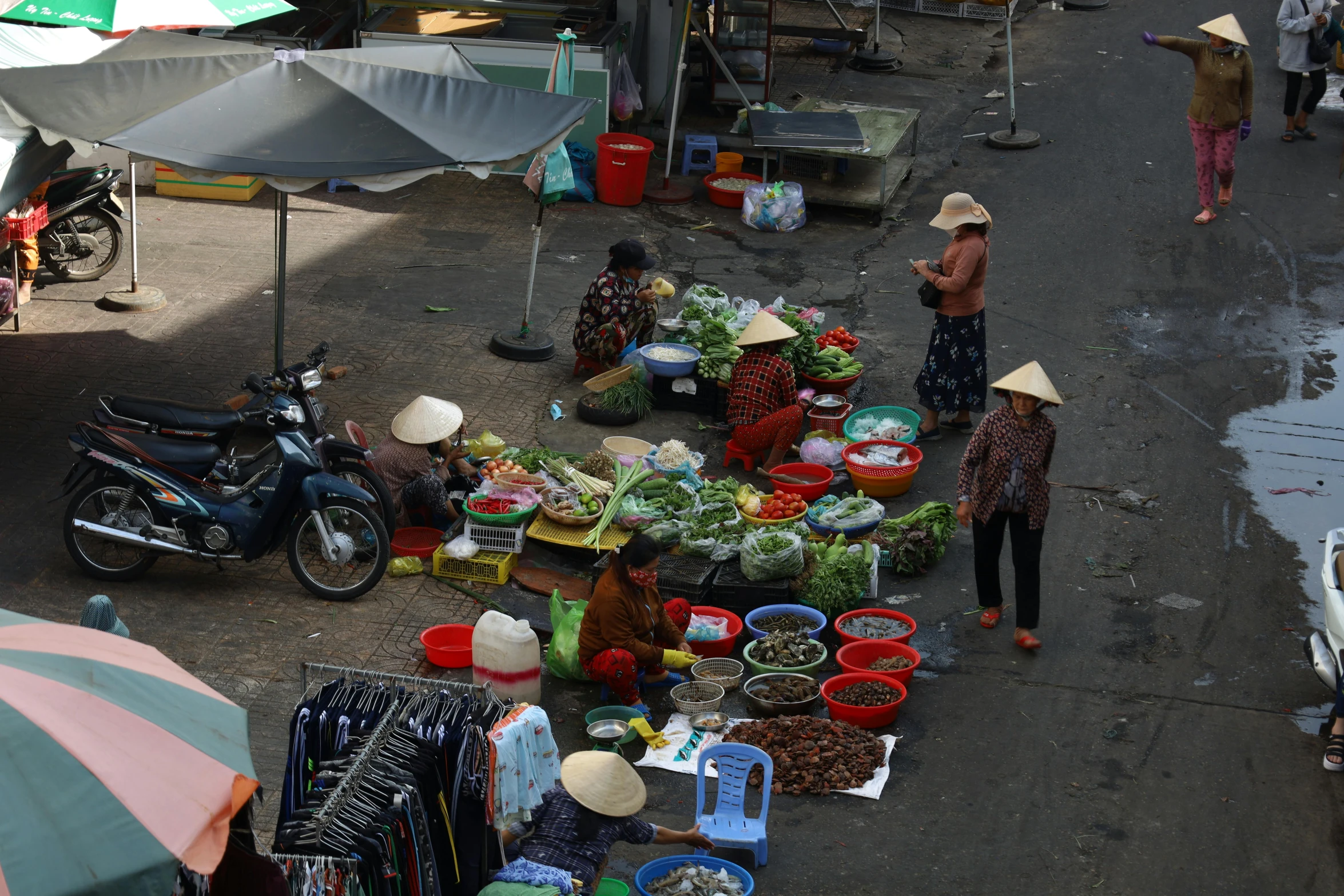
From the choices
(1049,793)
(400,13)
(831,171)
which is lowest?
(1049,793)

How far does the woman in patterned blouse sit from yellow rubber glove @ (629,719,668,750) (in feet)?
14.0

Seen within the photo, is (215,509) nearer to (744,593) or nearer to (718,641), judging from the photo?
(718,641)

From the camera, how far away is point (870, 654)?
711 centimetres

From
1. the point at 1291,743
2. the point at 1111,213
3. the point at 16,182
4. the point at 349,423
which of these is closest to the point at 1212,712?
the point at 1291,743

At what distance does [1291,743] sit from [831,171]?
9.34 m

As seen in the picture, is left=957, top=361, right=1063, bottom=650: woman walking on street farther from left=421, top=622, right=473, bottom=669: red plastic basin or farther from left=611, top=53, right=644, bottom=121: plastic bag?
left=611, top=53, right=644, bottom=121: plastic bag

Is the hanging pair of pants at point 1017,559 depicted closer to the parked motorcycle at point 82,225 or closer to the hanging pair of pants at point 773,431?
the hanging pair of pants at point 773,431

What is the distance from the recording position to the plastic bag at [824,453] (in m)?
9.13

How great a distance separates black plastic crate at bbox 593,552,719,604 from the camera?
746 cm

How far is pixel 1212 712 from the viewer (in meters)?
6.78

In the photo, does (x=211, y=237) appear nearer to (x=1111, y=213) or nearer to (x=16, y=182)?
(x=16, y=182)

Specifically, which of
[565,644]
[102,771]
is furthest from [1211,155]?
[102,771]

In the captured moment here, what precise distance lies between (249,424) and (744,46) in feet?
33.5

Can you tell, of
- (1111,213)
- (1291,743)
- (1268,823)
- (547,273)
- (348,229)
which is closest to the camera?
(1268,823)
